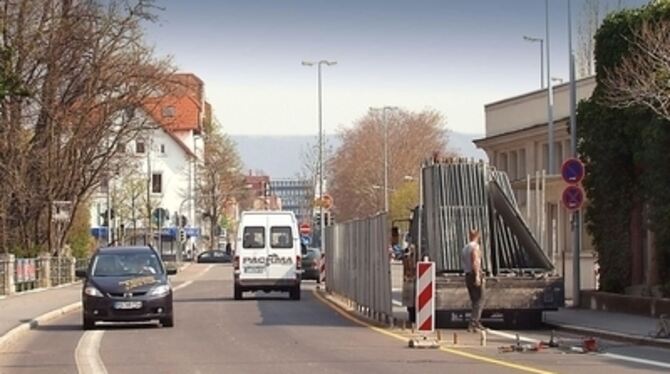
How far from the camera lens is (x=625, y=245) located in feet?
107

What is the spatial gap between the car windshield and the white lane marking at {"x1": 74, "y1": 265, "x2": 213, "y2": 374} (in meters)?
1.39

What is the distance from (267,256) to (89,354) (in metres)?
19.6

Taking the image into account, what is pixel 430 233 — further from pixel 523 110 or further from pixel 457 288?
pixel 523 110

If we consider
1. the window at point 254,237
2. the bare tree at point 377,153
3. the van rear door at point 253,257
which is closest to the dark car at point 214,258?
the bare tree at point 377,153

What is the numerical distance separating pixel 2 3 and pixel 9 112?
27.3ft

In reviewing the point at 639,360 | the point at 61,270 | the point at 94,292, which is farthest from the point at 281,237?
the point at 639,360

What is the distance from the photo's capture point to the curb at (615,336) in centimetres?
2239

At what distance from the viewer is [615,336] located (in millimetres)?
24062

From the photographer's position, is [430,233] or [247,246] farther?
[247,246]

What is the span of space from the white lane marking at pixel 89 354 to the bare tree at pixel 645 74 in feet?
37.1

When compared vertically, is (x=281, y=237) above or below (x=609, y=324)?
above

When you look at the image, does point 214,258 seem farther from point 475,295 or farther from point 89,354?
point 89,354

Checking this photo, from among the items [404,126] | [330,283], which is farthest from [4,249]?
[404,126]

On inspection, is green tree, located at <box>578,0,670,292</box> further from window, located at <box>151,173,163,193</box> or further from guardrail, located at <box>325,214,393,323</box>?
window, located at <box>151,173,163,193</box>
